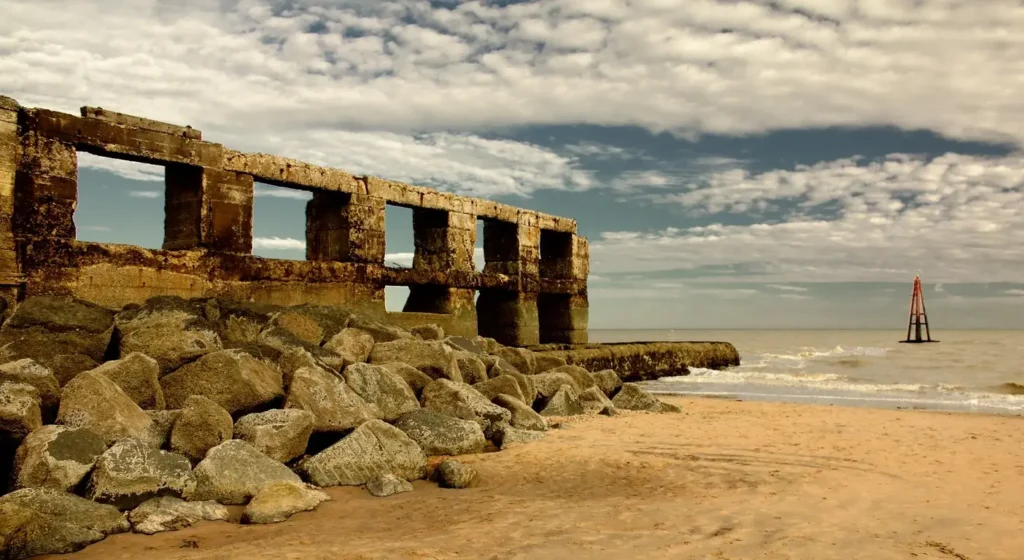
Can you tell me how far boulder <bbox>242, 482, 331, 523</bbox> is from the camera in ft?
16.1

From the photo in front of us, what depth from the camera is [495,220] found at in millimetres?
14766

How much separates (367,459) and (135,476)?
5.36 ft

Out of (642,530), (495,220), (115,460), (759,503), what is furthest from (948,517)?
(495,220)

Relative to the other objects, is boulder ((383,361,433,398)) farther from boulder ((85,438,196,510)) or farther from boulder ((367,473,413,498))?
boulder ((85,438,196,510))

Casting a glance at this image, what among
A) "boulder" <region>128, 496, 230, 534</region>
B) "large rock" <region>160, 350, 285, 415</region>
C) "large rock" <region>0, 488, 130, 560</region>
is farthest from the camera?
"large rock" <region>160, 350, 285, 415</region>

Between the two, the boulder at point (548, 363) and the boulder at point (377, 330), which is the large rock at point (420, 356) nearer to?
the boulder at point (377, 330)

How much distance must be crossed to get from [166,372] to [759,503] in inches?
199

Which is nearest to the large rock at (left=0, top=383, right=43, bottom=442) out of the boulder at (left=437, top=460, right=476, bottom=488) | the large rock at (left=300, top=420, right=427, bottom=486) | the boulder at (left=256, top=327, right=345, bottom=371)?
the large rock at (left=300, top=420, right=427, bottom=486)

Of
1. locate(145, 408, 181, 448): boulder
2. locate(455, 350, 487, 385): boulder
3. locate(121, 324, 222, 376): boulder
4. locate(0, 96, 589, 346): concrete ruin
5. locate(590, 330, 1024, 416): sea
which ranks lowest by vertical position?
locate(590, 330, 1024, 416): sea

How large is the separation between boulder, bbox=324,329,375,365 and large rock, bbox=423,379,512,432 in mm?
1035

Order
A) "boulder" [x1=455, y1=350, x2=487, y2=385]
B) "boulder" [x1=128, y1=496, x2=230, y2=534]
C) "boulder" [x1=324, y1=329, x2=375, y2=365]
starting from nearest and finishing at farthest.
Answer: "boulder" [x1=128, y1=496, x2=230, y2=534] < "boulder" [x1=324, y1=329, x2=375, y2=365] < "boulder" [x1=455, y1=350, x2=487, y2=385]

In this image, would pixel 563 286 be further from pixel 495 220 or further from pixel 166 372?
pixel 166 372

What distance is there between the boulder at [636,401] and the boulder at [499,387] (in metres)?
2.07

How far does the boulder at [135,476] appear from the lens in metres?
4.93
